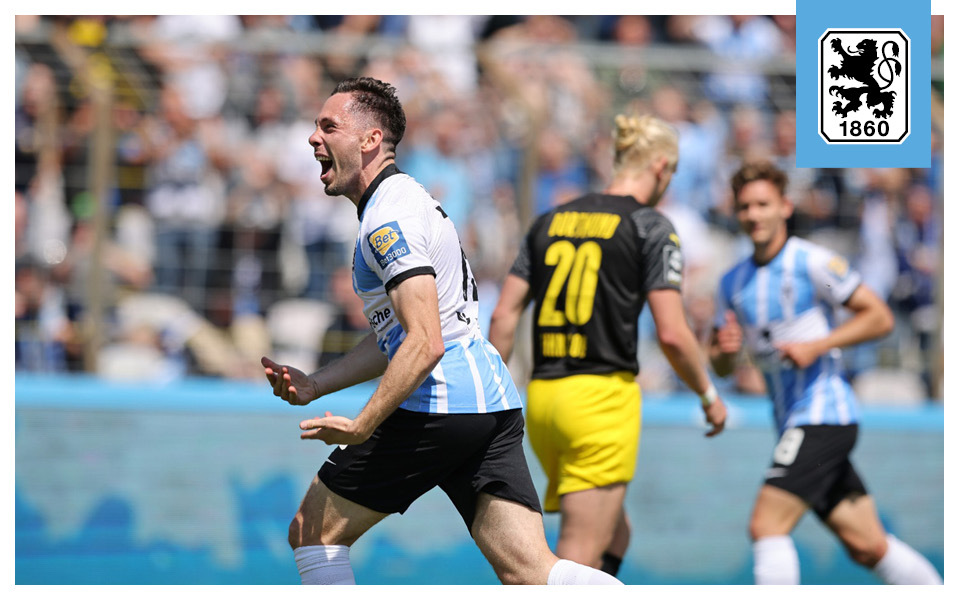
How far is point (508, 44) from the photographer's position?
843 centimetres

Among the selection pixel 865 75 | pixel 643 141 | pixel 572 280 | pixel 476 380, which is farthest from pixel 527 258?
pixel 865 75

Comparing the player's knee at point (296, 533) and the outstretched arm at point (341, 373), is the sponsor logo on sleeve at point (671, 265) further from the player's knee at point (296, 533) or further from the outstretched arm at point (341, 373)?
the player's knee at point (296, 533)

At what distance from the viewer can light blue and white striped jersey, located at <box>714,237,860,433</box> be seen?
218 inches

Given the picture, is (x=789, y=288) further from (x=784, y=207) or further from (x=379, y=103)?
(x=379, y=103)

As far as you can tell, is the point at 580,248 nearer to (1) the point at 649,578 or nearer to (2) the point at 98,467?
(1) the point at 649,578

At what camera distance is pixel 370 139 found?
3.88 meters

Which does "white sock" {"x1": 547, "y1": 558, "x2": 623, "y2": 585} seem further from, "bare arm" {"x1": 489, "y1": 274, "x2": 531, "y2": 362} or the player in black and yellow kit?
"bare arm" {"x1": 489, "y1": 274, "x2": 531, "y2": 362}

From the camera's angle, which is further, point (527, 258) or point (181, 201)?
point (181, 201)

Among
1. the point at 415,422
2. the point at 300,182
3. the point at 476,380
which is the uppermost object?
the point at 300,182

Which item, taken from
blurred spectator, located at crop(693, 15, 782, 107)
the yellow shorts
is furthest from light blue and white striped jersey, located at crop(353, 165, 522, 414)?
blurred spectator, located at crop(693, 15, 782, 107)

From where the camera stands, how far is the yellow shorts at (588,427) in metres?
4.91

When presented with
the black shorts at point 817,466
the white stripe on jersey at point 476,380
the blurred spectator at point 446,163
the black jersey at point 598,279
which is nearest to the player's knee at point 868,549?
the black shorts at point 817,466

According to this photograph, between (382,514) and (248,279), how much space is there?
13.8 ft

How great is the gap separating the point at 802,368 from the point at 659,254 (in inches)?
45.3
